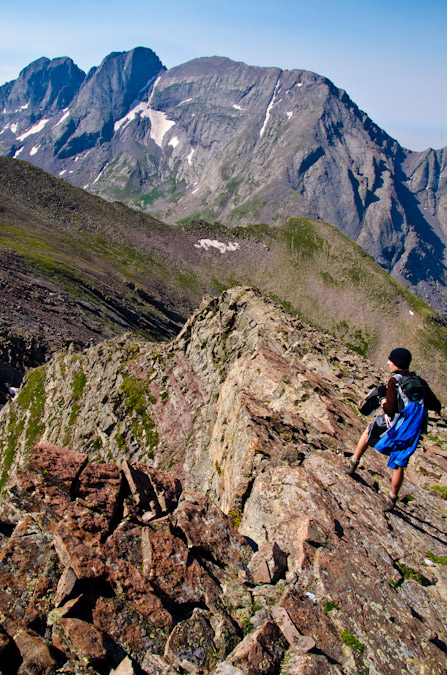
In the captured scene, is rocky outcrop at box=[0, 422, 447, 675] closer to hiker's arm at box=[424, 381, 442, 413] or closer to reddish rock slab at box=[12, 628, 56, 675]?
reddish rock slab at box=[12, 628, 56, 675]

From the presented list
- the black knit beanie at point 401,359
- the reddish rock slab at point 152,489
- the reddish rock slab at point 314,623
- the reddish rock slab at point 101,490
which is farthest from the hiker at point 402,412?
the reddish rock slab at point 101,490

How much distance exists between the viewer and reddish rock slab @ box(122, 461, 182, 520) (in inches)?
477

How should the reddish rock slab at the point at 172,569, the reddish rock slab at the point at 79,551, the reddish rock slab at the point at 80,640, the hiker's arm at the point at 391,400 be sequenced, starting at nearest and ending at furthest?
1. the reddish rock slab at the point at 80,640
2. the reddish rock slab at the point at 79,551
3. the reddish rock slab at the point at 172,569
4. the hiker's arm at the point at 391,400

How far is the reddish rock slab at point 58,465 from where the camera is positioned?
11820mm

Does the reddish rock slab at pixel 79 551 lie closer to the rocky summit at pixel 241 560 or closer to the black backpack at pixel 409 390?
the rocky summit at pixel 241 560

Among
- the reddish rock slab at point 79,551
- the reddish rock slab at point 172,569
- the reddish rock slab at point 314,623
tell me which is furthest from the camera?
the reddish rock slab at point 172,569

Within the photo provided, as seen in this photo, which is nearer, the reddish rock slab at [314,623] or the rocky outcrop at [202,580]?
the rocky outcrop at [202,580]

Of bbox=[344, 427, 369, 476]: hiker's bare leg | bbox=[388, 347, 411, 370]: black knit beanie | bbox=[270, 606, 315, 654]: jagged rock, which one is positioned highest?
bbox=[388, 347, 411, 370]: black knit beanie

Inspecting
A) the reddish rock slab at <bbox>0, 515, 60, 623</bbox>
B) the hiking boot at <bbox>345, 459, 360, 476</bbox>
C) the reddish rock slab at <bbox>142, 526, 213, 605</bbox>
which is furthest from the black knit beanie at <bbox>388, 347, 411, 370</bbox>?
the reddish rock slab at <bbox>0, 515, 60, 623</bbox>

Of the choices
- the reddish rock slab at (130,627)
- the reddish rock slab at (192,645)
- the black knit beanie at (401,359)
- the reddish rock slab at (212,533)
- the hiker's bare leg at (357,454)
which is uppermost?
the black knit beanie at (401,359)

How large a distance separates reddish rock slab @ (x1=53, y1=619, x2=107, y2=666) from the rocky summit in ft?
0.08

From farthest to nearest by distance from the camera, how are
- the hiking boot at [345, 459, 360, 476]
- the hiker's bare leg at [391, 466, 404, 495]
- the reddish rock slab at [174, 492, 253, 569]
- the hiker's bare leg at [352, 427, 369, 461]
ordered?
the hiking boot at [345, 459, 360, 476], the hiker's bare leg at [352, 427, 369, 461], the hiker's bare leg at [391, 466, 404, 495], the reddish rock slab at [174, 492, 253, 569]

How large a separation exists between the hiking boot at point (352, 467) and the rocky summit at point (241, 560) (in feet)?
0.71

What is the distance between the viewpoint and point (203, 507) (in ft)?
40.3
